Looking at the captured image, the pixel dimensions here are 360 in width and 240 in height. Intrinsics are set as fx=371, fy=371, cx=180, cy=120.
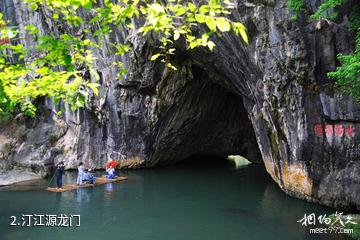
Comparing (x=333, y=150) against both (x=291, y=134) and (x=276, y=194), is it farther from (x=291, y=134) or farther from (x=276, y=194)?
(x=276, y=194)

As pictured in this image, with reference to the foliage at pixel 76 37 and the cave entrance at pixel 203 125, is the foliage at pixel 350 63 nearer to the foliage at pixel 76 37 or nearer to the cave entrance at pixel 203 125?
the foliage at pixel 76 37

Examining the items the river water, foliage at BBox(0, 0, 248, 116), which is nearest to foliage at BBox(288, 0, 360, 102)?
the river water

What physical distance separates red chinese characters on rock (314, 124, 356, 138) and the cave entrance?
813 cm

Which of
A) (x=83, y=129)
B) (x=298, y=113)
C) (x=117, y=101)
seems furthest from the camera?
(x=83, y=129)

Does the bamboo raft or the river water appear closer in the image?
the river water

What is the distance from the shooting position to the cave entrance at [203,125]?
22.4 metres

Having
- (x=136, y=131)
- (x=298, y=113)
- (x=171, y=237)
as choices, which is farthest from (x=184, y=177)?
(x=171, y=237)

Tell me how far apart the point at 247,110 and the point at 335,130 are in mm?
6253

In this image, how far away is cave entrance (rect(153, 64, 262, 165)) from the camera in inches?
883

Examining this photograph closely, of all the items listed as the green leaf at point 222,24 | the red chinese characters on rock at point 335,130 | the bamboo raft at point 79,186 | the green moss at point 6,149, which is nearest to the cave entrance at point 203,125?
the bamboo raft at point 79,186

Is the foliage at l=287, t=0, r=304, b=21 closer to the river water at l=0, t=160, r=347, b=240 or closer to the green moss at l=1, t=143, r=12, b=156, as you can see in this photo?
the river water at l=0, t=160, r=347, b=240

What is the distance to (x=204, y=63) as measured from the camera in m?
18.9

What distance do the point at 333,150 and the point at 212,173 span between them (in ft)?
37.1

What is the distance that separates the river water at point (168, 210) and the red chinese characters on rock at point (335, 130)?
2.63 meters
